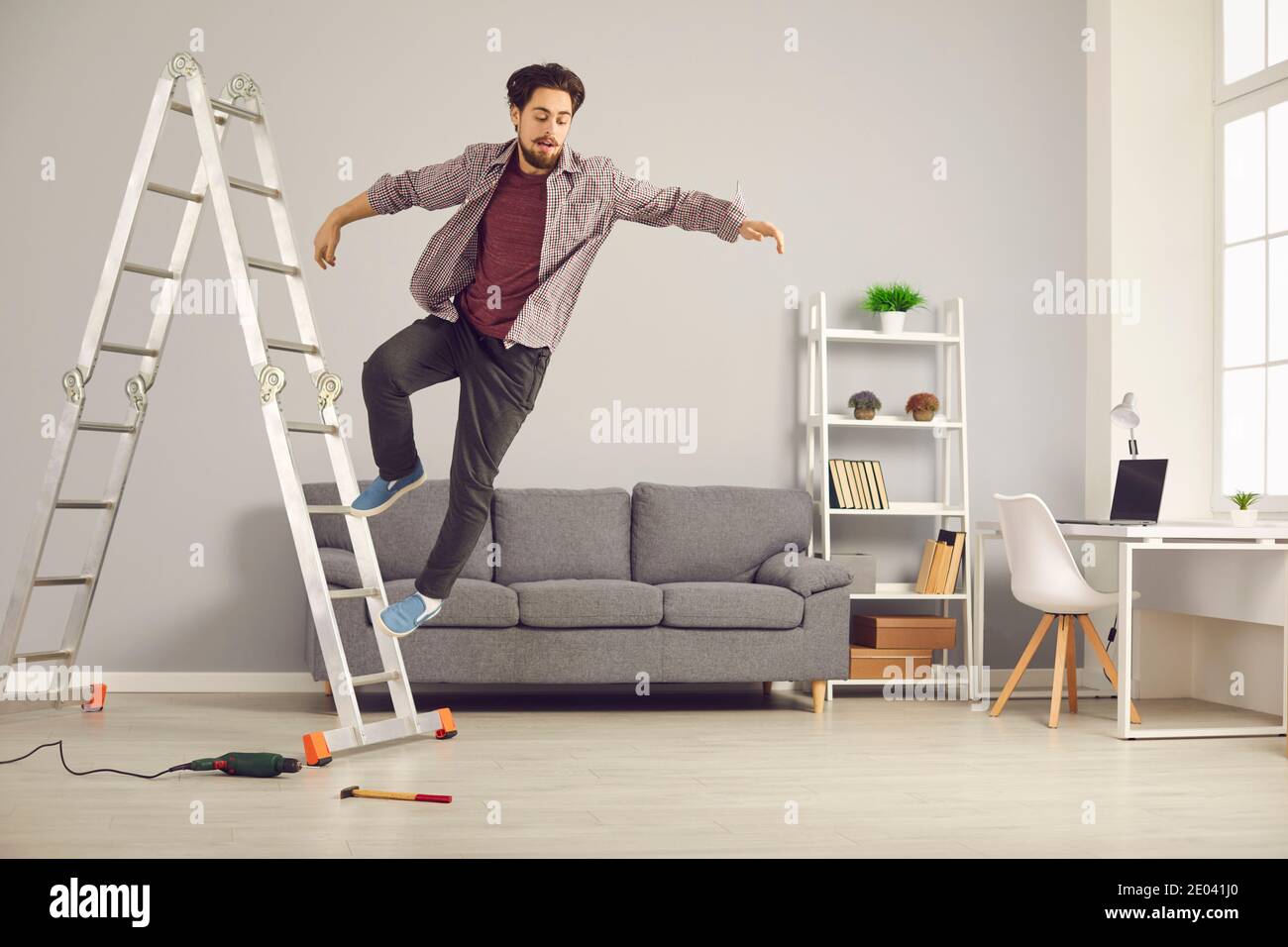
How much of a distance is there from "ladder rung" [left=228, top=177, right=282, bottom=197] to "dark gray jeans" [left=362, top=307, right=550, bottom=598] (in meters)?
0.85

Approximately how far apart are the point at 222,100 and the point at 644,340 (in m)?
2.17

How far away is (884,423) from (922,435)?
1.51ft

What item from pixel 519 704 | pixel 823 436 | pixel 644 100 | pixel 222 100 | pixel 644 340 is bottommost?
pixel 519 704

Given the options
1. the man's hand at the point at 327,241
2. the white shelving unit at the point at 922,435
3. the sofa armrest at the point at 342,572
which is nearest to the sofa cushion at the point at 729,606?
the white shelving unit at the point at 922,435

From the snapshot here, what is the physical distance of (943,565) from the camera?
5.49m

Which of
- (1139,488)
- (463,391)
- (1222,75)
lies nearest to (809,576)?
(1139,488)

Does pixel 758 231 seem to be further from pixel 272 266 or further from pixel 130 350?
pixel 130 350

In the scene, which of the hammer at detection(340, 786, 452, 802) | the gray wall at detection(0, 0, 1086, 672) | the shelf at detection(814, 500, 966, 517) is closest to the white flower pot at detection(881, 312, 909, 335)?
the gray wall at detection(0, 0, 1086, 672)

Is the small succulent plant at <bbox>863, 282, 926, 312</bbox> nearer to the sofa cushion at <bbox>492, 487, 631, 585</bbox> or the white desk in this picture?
the white desk

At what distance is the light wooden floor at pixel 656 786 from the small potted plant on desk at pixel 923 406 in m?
1.30

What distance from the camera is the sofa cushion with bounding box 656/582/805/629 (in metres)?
4.80
